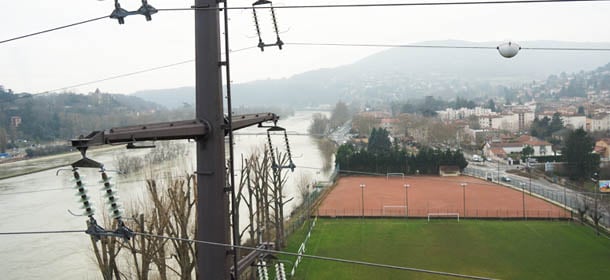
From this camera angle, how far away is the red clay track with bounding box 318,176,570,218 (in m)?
17.8

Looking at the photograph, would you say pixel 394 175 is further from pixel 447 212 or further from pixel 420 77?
pixel 420 77

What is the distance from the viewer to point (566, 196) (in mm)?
20406

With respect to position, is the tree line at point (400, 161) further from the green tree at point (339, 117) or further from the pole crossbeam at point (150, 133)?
the pole crossbeam at point (150, 133)

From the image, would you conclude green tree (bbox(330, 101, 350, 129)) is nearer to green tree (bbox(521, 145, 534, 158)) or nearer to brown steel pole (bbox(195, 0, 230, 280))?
green tree (bbox(521, 145, 534, 158))

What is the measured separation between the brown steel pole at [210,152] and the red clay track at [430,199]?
14.5m

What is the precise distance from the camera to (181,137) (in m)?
2.42

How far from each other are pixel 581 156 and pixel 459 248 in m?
13.4

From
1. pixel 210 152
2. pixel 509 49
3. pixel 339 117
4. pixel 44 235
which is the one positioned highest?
pixel 509 49

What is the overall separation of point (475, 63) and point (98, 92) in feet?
609

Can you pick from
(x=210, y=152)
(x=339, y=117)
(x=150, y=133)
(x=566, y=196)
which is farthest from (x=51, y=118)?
(x=339, y=117)

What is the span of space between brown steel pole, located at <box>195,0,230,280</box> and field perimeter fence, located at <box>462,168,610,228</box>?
1631cm

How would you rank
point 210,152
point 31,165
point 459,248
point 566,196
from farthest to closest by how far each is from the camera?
1. point 566,196
2. point 31,165
3. point 459,248
4. point 210,152

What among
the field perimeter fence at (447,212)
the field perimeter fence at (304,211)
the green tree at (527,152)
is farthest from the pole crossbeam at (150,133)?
the green tree at (527,152)

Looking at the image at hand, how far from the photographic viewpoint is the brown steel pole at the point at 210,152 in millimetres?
2566
